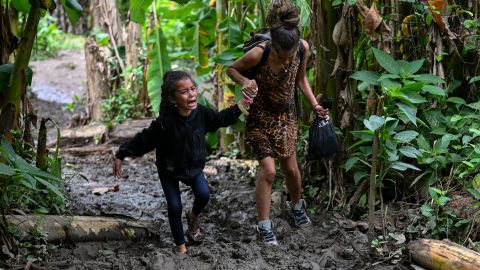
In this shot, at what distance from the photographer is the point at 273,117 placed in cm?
508

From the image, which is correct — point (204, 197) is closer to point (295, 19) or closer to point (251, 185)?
point (295, 19)

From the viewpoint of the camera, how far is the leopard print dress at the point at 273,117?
4.98 meters

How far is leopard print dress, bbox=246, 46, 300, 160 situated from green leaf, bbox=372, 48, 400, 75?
0.61m

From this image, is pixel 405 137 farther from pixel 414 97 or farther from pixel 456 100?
pixel 456 100

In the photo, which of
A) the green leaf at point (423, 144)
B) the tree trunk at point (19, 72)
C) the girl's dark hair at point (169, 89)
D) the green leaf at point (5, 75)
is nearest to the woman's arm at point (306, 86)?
the green leaf at point (423, 144)

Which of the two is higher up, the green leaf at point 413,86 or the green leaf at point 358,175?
the green leaf at point 413,86

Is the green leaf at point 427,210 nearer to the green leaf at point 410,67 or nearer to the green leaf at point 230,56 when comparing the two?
the green leaf at point 410,67

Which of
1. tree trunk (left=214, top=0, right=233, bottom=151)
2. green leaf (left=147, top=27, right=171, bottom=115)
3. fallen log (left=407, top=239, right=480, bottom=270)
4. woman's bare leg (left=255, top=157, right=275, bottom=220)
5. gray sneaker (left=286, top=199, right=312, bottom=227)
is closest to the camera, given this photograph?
fallen log (left=407, top=239, right=480, bottom=270)

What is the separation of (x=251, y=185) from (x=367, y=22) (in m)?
2.22

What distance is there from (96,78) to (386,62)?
6.70 metres

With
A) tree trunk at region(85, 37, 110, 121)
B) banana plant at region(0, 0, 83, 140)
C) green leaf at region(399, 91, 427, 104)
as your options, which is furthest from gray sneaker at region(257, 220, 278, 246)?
tree trunk at region(85, 37, 110, 121)

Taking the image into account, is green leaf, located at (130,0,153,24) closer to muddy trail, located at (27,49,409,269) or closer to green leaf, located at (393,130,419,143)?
muddy trail, located at (27,49,409,269)

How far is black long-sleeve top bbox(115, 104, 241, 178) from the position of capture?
461cm

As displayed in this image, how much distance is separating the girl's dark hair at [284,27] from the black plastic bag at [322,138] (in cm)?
68
